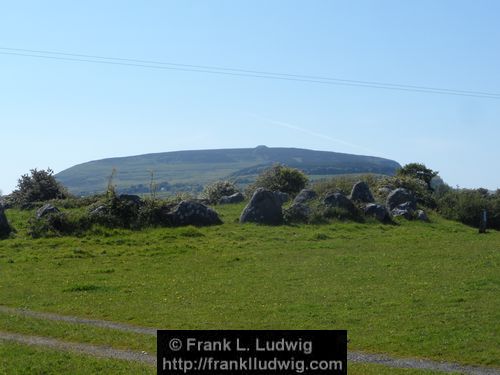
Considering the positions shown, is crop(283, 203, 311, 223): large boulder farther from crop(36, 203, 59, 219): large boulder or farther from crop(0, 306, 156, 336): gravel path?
crop(0, 306, 156, 336): gravel path

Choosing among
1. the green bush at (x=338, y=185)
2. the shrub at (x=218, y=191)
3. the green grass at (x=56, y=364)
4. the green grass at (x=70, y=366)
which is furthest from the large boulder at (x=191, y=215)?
the green grass at (x=70, y=366)

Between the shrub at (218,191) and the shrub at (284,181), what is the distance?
4.71 ft

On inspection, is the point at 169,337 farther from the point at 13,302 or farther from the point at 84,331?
the point at 13,302

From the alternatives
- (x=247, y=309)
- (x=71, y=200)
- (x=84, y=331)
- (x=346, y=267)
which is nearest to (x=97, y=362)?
(x=84, y=331)

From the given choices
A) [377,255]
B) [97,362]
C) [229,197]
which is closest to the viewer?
[97,362]

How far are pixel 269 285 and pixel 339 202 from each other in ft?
63.7

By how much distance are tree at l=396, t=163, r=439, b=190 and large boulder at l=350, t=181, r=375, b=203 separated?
15.1m

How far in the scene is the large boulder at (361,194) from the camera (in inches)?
1714

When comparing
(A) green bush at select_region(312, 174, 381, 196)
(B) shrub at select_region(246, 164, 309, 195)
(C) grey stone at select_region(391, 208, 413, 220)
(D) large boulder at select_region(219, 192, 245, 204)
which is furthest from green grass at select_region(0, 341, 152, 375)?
(B) shrub at select_region(246, 164, 309, 195)

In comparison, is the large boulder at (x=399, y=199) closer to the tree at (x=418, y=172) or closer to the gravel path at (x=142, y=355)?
the tree at (x=418, y=172)

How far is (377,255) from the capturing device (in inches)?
1104

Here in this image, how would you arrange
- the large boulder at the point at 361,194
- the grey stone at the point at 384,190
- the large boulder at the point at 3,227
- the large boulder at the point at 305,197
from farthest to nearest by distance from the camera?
the grey stone at the point at 384,190 < the large boulder at the point at 361,194 < the large boulder at the point at 305,197 < the large boulder at the point at 3,227

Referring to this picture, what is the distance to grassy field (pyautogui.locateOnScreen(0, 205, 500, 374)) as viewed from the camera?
1491 centimetres

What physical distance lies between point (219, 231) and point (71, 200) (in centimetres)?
1282
